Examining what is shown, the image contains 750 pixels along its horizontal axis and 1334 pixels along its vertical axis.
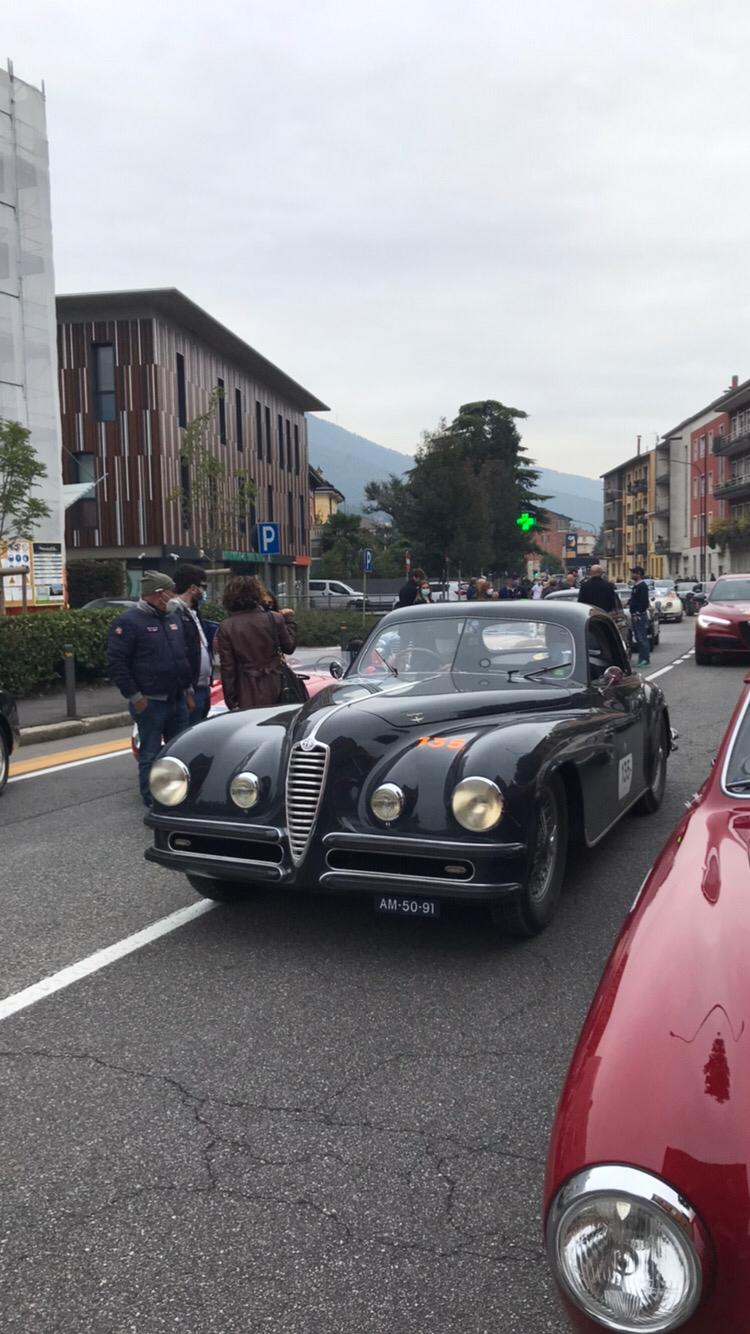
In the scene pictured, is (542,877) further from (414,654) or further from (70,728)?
(70,728)

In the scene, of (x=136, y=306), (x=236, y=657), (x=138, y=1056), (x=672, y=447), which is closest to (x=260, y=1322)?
→ (x=138, y=1056)

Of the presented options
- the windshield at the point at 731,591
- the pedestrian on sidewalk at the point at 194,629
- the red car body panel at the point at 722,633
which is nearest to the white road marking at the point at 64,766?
the pedestrian on sidewalk at the point at 194,629

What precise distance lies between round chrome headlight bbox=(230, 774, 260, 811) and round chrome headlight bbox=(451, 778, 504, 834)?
89 centimetres

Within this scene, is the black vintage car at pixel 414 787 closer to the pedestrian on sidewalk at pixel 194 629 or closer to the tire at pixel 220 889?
the tire at pixel 220 889

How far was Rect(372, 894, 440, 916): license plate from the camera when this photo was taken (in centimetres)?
432

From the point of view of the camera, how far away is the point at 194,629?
790 cm

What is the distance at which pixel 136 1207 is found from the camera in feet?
8.84

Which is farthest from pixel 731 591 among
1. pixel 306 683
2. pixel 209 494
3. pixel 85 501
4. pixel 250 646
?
pixel 85 501

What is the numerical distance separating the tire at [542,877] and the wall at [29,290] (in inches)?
844

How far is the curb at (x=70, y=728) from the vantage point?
41.0 feet

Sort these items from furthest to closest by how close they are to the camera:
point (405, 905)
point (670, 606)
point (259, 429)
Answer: point (259, 429) → point (670, 606) → point (405, 905)

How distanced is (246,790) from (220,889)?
0.85m

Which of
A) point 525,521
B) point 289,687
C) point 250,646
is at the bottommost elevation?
point 289,687

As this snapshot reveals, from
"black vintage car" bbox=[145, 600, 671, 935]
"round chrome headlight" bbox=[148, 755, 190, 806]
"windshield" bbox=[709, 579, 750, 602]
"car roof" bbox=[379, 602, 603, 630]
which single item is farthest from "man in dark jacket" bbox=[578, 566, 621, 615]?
"round chrome headlight" bbox=[148, 755, 190, 806]
